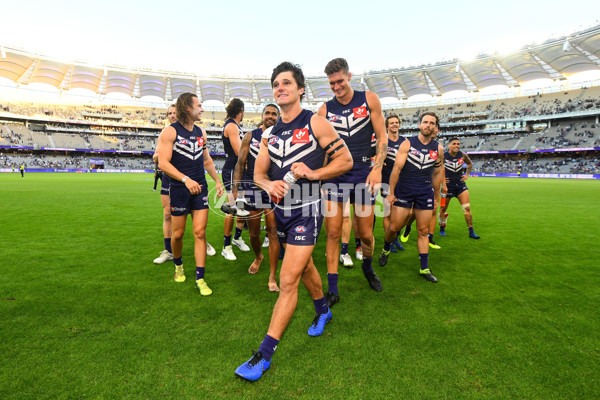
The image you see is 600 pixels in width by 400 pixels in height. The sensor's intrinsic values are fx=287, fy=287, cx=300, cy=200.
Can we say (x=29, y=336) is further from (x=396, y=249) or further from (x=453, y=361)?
(x=396, y=249)

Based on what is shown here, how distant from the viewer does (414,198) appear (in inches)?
186

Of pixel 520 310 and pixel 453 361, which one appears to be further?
pixel 520 310

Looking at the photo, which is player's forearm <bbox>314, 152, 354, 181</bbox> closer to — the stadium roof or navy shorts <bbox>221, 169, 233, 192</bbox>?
navy shorts <bbox>221, 169, 233, 192</bbox>

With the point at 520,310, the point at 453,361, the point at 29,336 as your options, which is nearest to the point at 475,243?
the point at 520,310

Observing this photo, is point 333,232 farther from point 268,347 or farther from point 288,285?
point 268,347

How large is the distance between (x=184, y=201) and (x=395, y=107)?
73.4m

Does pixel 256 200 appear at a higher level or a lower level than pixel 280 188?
lower

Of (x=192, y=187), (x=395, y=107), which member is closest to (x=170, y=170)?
(x=192, y=187)

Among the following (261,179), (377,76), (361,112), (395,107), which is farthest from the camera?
(395,107)

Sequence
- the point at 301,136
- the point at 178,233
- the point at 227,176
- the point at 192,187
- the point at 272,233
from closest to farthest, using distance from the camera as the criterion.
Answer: the point at 301,136 < the point at 192,187 < the point at 178,233 < the point at 272,233 < the point at 227,176

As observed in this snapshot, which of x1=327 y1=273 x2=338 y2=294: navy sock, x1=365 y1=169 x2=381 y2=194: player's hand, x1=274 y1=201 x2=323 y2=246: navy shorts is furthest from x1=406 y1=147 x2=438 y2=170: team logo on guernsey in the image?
x1=274 y1=201 x2=323 y2=246: navy shorts

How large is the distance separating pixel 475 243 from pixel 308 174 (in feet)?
18.6

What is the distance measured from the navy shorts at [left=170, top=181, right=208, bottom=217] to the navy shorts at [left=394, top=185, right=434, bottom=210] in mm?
3132

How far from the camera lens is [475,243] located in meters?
6.36
